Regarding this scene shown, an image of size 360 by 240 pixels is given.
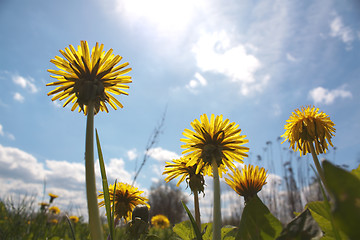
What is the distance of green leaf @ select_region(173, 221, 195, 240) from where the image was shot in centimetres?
143

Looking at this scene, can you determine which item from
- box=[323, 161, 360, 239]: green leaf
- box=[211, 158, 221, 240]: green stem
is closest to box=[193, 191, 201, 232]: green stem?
box=[211, 158, 221, 240]: green stem

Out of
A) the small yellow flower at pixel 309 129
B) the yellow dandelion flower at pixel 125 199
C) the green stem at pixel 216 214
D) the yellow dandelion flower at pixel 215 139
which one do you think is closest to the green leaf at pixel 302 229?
the green stem at pixel 216 214

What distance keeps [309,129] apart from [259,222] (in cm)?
147

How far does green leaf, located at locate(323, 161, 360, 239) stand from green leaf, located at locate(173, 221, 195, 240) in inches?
41.6

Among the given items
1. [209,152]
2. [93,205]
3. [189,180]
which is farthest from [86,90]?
[189,180]

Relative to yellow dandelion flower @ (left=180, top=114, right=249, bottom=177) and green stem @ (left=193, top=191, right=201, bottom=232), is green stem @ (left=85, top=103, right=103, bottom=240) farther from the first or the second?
green stem @ (left=193, top=191, right=201, bottom=232)

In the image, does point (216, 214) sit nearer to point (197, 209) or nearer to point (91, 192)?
point (197, 209)

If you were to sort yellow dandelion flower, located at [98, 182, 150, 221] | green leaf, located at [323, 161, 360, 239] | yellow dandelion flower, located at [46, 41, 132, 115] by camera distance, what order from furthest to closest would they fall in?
yellow dandelion flower, located at [98, 182, 150, 221]
yellow dandelion flower, located at [46, 41, 132, 115]
green leaf, located at [323, 161, 360, 239]

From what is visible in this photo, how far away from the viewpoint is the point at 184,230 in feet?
4.84

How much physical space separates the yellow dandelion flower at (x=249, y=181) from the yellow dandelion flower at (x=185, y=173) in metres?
0.19

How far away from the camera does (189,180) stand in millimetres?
1505

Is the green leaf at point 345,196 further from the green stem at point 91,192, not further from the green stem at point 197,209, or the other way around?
the green stem at point 197,209

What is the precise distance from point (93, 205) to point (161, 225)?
5.95 meters

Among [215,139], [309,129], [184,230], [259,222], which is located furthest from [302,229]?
[309,129]
